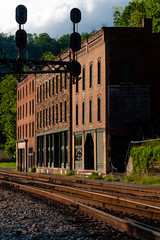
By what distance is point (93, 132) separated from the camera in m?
41.5

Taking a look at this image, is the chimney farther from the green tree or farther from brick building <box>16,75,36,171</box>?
the green tree

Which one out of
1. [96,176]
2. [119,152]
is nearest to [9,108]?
[119,152]

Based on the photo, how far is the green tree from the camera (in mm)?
79812

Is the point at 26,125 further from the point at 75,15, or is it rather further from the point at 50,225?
the point at 50,225

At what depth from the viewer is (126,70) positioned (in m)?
39.4

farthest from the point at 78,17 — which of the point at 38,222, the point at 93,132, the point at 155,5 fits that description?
the point at 155,5

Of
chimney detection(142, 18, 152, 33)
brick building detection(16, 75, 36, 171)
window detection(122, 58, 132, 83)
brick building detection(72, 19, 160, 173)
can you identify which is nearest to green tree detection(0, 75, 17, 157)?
brick building detection(16, 75, 36, 171)

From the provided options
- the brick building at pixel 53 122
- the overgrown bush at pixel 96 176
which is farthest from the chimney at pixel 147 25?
the overgrown bush at pixel 96 176

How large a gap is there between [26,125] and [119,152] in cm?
3222

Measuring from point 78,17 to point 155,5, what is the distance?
32.2 metres

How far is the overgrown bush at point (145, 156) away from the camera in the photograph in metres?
28.6

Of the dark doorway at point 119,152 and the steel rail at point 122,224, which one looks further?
the dark doorway at point 119,152

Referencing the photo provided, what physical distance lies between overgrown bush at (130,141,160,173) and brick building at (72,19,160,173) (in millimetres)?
6072

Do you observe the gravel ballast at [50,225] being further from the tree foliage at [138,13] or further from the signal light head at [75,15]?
the tree foliage at [138,13]
